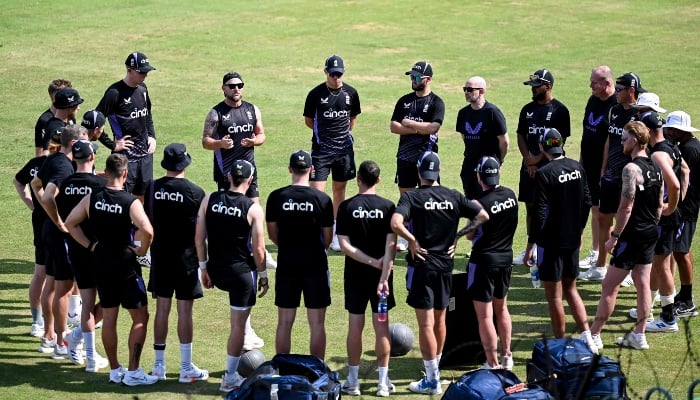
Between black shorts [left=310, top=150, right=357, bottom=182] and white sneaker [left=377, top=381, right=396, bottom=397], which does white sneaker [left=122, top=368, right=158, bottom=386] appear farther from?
black shorts [left=310, top=150, right=357, bottom=182]

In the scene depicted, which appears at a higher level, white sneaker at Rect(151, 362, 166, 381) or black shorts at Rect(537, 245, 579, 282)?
black shorts at Rect(537, 245, 579, 282)

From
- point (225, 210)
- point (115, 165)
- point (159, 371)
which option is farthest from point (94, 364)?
point (225, 210)

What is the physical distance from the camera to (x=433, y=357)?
34.4 ft

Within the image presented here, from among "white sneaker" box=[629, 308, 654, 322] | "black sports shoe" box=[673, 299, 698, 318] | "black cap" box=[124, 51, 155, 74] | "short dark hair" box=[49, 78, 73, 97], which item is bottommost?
"white sneaker" box=[629, 308, 654, 322]

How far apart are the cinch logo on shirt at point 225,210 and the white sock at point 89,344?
5.99ft

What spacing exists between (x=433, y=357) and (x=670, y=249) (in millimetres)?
3214

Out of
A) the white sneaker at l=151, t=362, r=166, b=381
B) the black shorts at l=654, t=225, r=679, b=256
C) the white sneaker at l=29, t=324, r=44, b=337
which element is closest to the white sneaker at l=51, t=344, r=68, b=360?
the white sneaker at l=29, t=324, r=44, b=337

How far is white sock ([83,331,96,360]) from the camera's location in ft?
35.9

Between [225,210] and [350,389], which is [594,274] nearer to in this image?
[350,389]

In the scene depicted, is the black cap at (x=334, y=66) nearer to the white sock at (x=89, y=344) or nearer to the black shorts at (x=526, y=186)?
the black shorts at (x=526, y=186)

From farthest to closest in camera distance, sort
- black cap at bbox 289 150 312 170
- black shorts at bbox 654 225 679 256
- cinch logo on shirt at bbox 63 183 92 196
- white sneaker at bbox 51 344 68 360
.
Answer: black shorts at bbox 654 225 679 256 → white sneaker at bbox 51 344 68 360 → cinch logo on shirt at bbox 63 183 92 196 → black cap at bbox 289 150 312 170

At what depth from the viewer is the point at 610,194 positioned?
13477 millimetres

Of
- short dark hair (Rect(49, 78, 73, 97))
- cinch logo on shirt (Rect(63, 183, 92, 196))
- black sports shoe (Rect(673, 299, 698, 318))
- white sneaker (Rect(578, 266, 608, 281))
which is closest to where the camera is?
cinch logo on shirt (Rect(63, 183, 92, 196))

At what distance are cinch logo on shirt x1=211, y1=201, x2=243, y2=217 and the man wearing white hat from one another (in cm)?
492
